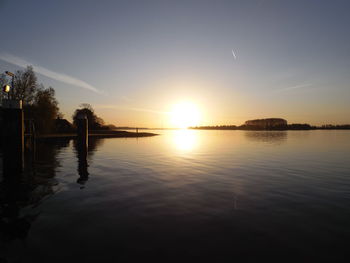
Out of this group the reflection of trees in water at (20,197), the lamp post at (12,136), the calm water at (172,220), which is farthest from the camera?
the lamp post at (12,136)

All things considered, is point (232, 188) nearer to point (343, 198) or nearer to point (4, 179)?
point (343, 198)

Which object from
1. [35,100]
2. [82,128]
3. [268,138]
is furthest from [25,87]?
[268,138]

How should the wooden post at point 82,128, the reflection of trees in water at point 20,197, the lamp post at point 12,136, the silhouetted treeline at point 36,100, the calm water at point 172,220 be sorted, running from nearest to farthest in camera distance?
the calm water at point 172,220 < the reflection of trees in water at point 20,197 < the lamp post at point 12,136 < the wooden post at point 82,128 < the silhouetted treeline at point 36,100

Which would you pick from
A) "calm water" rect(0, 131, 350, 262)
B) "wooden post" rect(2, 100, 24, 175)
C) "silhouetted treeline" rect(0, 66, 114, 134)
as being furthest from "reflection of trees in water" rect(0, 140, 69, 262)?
"silhouetted treeline" rect(0, 66, 114, 134)

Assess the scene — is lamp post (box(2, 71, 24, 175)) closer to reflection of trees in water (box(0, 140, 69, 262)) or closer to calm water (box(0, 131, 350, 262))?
reflection of trees in water (box(0, 140, 69, 262))

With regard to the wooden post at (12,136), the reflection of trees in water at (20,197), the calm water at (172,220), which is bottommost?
the calm water at (172,220)

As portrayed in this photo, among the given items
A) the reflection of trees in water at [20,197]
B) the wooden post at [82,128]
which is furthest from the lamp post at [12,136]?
the wooden post at [82,128]

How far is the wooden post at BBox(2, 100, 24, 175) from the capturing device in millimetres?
11844

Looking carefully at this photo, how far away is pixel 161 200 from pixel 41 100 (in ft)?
166

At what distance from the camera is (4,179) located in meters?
11.5

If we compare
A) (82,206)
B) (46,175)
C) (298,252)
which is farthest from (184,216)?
(46,175)

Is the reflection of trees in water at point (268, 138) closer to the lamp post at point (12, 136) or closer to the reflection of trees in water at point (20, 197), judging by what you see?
the reflection of trees in water at point (20, 197)

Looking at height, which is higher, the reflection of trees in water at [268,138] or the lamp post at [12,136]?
the lamp post at [12,136]

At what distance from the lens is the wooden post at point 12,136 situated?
11844 millimetres
